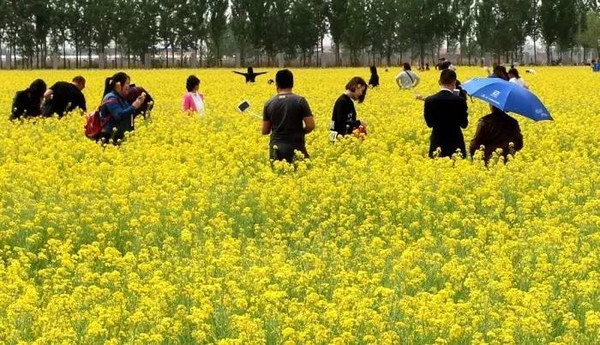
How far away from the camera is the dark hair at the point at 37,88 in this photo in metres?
16.2

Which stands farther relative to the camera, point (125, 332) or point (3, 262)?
point (3, 262)

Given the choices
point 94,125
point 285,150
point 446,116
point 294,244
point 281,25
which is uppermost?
point 281,25

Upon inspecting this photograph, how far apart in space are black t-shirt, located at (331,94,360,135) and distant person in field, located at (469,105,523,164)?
158cm

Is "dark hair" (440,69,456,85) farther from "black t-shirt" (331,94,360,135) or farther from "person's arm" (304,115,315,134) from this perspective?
"person's arm" (304,115,315,134)

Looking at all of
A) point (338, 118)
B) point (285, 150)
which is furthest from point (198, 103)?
point (285, 150)

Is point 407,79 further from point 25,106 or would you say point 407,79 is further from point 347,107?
point 347,107

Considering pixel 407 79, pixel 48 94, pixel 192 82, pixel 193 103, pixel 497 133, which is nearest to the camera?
pixel 497 133

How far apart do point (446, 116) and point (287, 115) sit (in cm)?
187

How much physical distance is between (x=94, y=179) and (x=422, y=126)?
734cm

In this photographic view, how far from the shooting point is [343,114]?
40.9 feet

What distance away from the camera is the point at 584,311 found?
650cm

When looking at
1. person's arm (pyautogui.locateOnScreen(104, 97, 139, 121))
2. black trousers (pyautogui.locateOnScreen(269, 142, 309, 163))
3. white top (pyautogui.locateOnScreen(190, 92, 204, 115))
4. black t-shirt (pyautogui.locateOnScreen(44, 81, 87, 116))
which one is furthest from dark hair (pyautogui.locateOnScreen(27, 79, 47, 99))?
black trousers (pyautogui.locateOnScreen(269, 142, 309, 163))

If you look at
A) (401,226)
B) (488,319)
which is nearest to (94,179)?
(401,226)

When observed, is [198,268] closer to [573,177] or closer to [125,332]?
[125,332]
